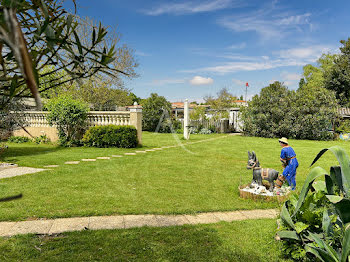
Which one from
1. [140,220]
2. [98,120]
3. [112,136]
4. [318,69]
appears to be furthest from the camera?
[318,69]

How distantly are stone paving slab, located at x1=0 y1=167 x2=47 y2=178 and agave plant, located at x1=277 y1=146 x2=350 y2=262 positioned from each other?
664 cm

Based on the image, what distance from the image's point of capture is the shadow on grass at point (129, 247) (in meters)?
3.02

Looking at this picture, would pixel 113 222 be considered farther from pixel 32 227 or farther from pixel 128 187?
pixel 128 187

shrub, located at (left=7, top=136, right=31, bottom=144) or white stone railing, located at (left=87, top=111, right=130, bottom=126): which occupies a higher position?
white stone railing, located at (left=87, top=111, right=130, bottom=126)

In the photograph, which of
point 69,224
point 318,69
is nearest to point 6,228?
point 69,224

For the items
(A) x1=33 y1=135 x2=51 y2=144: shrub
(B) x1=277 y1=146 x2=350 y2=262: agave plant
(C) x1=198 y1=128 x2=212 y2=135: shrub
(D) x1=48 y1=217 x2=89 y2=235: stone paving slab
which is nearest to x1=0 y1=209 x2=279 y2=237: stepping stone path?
(D) x1=48 y1=217 x2=89 y2=235: stone paving slab

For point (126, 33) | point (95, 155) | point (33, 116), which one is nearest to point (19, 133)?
point (33, 116)

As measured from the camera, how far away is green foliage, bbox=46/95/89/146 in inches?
485

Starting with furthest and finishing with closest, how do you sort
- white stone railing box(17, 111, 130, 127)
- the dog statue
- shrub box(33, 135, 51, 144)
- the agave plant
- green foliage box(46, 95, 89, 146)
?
shrub box(33, 135, 51, 144) → white stone railing box(17, 111, 130, 127) → green foliage box(46, 95, 89, 146) → the dog statue → the agave plant

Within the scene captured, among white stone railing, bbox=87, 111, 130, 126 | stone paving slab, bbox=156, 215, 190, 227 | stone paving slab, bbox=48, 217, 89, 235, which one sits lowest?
stone paving slab, bbox=156, 215, 190, 227

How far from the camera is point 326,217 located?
259cm

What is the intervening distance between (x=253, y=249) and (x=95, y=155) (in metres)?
8.04

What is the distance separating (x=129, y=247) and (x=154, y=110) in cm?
1990

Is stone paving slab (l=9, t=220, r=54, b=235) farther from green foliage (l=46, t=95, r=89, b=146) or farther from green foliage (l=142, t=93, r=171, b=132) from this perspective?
green foliage (l=142, t=93, r=171, b=132)
